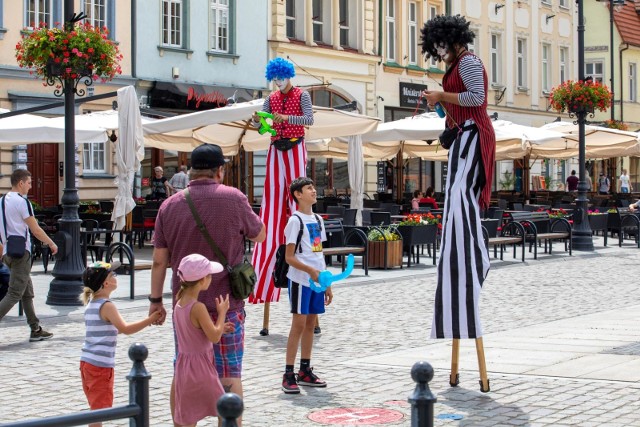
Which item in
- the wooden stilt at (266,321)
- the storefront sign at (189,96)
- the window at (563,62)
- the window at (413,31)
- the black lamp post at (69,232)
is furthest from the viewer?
the window at (563,62)

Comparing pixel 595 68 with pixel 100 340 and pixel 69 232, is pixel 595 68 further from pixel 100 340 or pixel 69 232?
pixel 100 340

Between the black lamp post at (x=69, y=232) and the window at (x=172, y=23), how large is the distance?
1620cm

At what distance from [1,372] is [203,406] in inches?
150

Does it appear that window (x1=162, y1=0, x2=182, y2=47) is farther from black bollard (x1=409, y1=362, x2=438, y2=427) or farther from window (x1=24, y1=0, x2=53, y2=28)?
black bollard (x1=409, y1=362, x2=438, y2=427)

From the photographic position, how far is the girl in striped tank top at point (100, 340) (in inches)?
253

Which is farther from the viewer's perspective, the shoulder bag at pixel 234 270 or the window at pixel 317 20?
the window at pixel 317 20

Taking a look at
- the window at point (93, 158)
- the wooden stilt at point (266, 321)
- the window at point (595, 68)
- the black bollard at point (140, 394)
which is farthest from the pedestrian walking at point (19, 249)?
the window at point (595, 68)

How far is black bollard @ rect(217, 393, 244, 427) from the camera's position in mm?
3398

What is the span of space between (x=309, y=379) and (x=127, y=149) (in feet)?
32.2

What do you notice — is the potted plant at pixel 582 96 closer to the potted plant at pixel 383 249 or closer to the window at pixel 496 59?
the potted plant at pixel 383 249

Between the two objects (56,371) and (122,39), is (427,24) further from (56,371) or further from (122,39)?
(122,39)

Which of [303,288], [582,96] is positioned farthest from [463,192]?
[582,96]

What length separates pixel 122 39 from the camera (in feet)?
95.2

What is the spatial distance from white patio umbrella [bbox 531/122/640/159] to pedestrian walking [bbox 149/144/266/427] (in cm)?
2117
